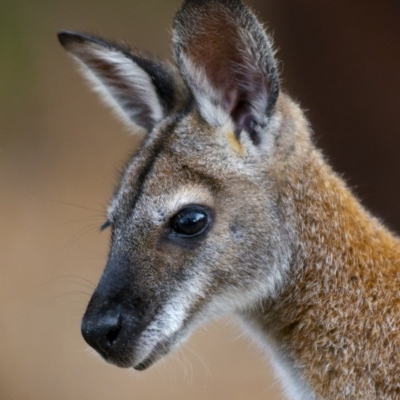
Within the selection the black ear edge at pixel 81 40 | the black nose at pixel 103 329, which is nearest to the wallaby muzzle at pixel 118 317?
the black nose at pixel 103 329

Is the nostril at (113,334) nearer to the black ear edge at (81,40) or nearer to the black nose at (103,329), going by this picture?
the black nose at (103,329)

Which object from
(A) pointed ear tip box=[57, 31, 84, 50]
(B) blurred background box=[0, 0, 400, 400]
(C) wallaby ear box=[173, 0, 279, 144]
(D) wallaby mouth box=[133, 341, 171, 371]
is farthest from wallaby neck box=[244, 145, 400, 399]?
(B) blurred background box=[0, 0, 400, 400]

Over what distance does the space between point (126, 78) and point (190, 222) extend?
0.94 m

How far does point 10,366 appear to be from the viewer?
605cm

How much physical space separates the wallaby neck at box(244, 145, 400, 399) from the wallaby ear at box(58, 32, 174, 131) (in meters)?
0.79

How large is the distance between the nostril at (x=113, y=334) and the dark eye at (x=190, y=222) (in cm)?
40

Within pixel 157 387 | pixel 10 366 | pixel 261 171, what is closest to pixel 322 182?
pixel 261 171

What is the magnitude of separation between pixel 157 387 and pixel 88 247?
1330mm

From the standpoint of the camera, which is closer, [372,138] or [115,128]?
[372,138]

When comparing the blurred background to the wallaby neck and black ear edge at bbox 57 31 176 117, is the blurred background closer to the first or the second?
black ear edge at bbox 57 31 176 117

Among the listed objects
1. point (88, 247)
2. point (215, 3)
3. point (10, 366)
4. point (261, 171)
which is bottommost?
point (10, 366)

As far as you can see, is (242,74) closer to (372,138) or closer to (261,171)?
(261,171)

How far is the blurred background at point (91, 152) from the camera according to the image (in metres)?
5.57

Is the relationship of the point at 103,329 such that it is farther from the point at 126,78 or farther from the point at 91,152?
the point at 91,152
